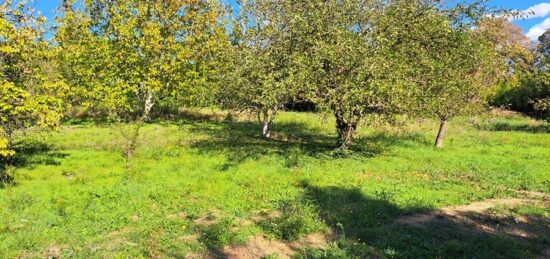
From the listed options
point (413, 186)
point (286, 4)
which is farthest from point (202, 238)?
point (286, 4)

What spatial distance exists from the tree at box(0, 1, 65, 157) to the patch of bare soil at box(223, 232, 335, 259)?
28.2ft

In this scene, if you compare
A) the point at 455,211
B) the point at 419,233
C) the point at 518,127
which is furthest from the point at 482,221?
the point at 518,127

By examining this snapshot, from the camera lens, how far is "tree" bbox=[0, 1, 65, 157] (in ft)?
48.0

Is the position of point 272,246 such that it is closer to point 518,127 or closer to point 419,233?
point 419,233

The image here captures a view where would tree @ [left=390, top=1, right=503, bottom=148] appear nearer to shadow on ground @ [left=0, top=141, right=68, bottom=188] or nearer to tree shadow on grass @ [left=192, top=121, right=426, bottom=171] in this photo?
tree shadow on grass @ [left=192, top=121, right=426, bottom=171]

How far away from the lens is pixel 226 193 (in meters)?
14.0

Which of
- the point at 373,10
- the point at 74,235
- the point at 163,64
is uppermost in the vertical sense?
the point at 373,10

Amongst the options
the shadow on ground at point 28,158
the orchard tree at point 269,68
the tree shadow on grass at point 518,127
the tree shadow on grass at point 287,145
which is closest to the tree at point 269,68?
the orchard tree at point 269,68

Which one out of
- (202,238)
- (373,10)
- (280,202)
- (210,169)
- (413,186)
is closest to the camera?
(202,238)

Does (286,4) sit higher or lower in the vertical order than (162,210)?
higher

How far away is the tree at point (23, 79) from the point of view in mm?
14641

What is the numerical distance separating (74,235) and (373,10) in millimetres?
14101

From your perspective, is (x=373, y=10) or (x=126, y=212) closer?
(x=126, y=212)

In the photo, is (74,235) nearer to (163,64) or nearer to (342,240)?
(342,240)
